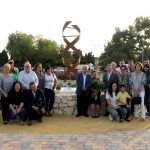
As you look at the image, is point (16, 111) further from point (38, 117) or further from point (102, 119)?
point (102, 119)

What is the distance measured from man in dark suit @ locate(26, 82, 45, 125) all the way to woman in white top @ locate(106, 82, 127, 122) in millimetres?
1836

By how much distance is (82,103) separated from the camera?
11.2 metres

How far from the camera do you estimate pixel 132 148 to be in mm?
7434

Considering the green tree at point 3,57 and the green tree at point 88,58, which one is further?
the green tree at point 88,58

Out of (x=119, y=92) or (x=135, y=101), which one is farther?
(x=135, y=101)

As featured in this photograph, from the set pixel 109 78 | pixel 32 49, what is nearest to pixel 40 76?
pixel 109 78

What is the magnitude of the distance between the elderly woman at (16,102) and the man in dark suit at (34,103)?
6.8 inches

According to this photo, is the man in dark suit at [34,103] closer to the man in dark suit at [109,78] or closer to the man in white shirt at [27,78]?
the man in white shirt at [27,78]

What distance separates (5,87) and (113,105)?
117 inches

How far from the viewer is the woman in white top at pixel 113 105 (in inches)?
406

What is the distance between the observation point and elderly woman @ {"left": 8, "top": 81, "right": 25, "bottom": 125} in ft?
32.7

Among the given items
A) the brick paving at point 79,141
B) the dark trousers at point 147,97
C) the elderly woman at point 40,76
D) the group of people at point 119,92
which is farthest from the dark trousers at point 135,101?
the elderly woman at point 40,76

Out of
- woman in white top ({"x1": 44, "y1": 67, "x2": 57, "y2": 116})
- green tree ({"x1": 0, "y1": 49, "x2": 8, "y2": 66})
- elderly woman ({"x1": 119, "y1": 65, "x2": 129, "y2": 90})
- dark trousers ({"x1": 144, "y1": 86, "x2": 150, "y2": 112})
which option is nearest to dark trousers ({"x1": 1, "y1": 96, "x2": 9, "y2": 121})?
woman in white top ({"x1": 44, "y1": 67, "x2": 57, "y2": 116})

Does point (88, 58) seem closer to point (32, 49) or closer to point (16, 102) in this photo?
point (32, 49)
